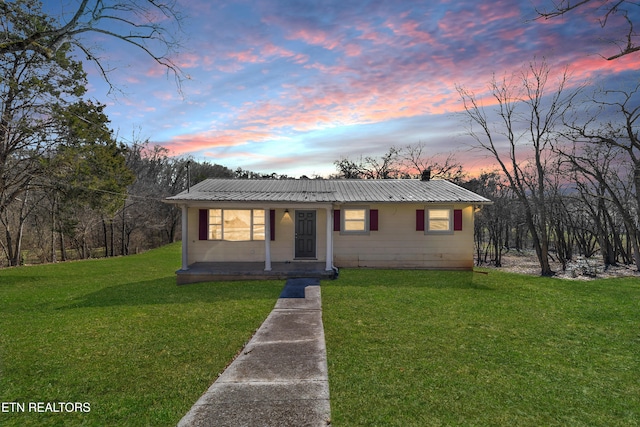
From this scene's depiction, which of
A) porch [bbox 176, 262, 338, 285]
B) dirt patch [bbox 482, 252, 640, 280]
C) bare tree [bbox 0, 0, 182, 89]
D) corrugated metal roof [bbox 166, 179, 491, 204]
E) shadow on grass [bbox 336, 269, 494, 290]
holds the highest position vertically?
bare tree [bbox 0, 0, 182, 89]

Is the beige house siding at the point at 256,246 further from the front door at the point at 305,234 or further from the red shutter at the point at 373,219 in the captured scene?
the red shutter at the point at 373,219

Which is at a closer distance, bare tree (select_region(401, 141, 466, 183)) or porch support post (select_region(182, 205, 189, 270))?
porch support post (select_region(182, 205, 189, 270))

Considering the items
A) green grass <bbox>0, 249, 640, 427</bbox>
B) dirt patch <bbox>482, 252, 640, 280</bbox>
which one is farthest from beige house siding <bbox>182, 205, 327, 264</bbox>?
dirt patch <bbox>482, 252, 640, 280</bbox>

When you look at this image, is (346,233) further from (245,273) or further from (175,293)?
(175,293)

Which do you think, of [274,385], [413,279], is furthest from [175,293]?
[413,279]

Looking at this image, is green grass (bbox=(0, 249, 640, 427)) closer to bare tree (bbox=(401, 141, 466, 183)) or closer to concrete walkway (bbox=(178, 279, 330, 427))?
concrete walkway (bbox=(178, 279, 330, 427))

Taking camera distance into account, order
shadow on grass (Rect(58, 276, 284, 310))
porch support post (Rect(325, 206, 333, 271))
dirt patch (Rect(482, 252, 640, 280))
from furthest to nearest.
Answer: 1. dirt patch (Rect(482, 252, 640, 280))
2. porch support post (Rect(325, 206, 333, 271))
3. shadow on grass (Rect(58, 276, 284, 310))

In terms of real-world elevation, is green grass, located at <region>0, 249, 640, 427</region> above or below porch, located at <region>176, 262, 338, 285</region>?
below

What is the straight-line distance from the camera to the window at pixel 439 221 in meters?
13.0

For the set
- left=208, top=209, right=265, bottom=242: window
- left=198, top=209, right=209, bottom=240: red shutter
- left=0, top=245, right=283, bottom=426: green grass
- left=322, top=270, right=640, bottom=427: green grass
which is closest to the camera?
left=322, top=270, right=640, bottom=427: green grass

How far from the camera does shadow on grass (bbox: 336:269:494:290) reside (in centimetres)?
1033

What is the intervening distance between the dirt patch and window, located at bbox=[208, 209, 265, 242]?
1464cm

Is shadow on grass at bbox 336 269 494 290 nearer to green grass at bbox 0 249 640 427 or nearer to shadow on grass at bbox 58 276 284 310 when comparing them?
green grass at bbox 0 249 640 427

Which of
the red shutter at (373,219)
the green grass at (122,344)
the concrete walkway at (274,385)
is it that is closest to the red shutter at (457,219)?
the red shutter at (373,219)
